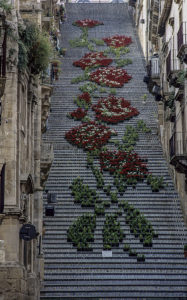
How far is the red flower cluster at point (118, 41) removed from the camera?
55.6 m

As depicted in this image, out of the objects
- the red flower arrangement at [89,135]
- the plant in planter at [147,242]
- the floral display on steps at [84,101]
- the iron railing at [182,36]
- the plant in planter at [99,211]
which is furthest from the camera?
the floral display on steps at [84,101]

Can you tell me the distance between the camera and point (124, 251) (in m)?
29.6

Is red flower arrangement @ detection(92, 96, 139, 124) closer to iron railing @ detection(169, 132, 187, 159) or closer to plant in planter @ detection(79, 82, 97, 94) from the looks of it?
plant in planter @ detection(79, 82, 97, 94)

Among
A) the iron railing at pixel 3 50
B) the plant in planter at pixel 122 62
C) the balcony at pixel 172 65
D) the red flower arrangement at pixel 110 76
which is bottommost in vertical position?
the red flower arrangement at pixel 110 76

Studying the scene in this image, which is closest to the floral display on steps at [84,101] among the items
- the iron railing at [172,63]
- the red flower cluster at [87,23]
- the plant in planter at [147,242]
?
the iron railing at [172,63]

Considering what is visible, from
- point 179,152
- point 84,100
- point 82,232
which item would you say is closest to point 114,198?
point 82,232

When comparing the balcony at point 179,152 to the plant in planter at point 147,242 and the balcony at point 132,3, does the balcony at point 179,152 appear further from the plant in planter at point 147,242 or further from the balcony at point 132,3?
the balcony at point 132,3

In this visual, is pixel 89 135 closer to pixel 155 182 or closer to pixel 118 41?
pixel 155 182

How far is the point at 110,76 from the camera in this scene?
4841 cm

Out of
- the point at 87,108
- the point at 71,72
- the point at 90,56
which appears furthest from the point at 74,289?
the point at 90,56

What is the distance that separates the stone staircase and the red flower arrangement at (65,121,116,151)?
0.46 metres

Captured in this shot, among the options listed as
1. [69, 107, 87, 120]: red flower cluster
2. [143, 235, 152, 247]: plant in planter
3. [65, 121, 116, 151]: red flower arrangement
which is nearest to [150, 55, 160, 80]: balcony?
[65, 121, 116, 151]: red flower arrangement

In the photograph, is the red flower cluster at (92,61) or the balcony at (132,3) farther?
the balcony at (132,3)

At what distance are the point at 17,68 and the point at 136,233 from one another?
11255mm
